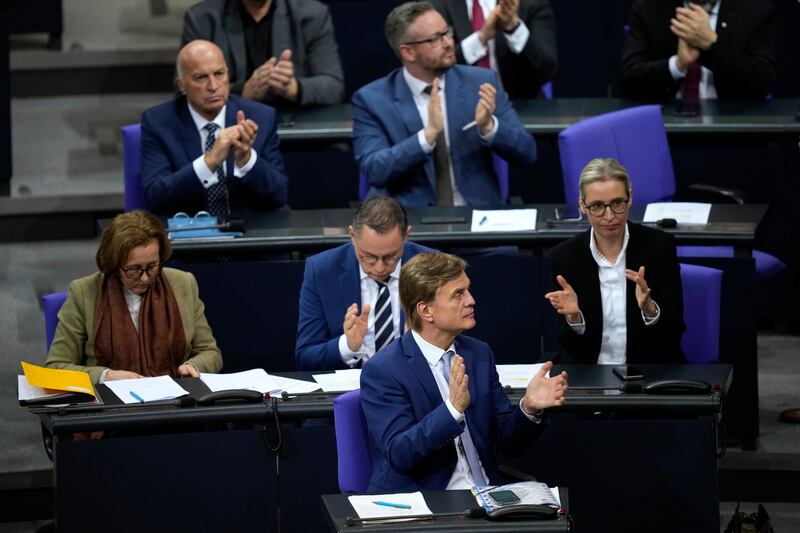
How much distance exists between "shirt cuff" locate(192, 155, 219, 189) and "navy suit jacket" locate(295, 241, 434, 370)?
891 millimetres

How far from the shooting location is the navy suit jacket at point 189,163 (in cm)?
556

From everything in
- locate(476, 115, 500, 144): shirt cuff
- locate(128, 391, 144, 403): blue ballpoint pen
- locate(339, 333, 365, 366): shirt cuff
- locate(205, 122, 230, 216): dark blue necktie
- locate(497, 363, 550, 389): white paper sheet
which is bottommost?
locate(128, 391, 144, 403): blue ballpoint pen

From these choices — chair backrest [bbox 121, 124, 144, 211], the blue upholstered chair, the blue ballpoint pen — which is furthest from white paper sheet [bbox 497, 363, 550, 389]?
chair backrest [bbox 121, 124, 144, 211]

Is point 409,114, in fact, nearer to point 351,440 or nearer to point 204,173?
point 204,173

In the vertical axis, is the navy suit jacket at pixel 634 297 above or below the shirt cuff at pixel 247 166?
below

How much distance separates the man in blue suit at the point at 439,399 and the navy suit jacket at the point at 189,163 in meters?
1.84

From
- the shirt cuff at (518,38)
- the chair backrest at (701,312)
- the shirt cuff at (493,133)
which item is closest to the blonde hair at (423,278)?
the chair backrest at (701,312)

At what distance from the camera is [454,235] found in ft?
17.4

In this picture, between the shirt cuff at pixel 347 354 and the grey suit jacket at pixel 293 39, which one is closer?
the shirt cuff at pixel 347 354

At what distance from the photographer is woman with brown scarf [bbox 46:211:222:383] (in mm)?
4598

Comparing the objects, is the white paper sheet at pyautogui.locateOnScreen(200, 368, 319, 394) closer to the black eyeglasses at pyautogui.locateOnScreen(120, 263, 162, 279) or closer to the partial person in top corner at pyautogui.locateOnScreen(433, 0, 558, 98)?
the black eyeglasses at pyautogui.locateOnScreen(120, 263, 162, 279)

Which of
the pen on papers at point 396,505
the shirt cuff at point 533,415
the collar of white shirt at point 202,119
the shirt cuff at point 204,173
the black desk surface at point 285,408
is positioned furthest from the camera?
the collar of white shirt at point 202,119

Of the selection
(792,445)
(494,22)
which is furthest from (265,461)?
(494,22)

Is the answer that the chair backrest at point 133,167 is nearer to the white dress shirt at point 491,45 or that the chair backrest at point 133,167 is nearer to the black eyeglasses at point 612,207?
the white dress shirt at point 491,45
